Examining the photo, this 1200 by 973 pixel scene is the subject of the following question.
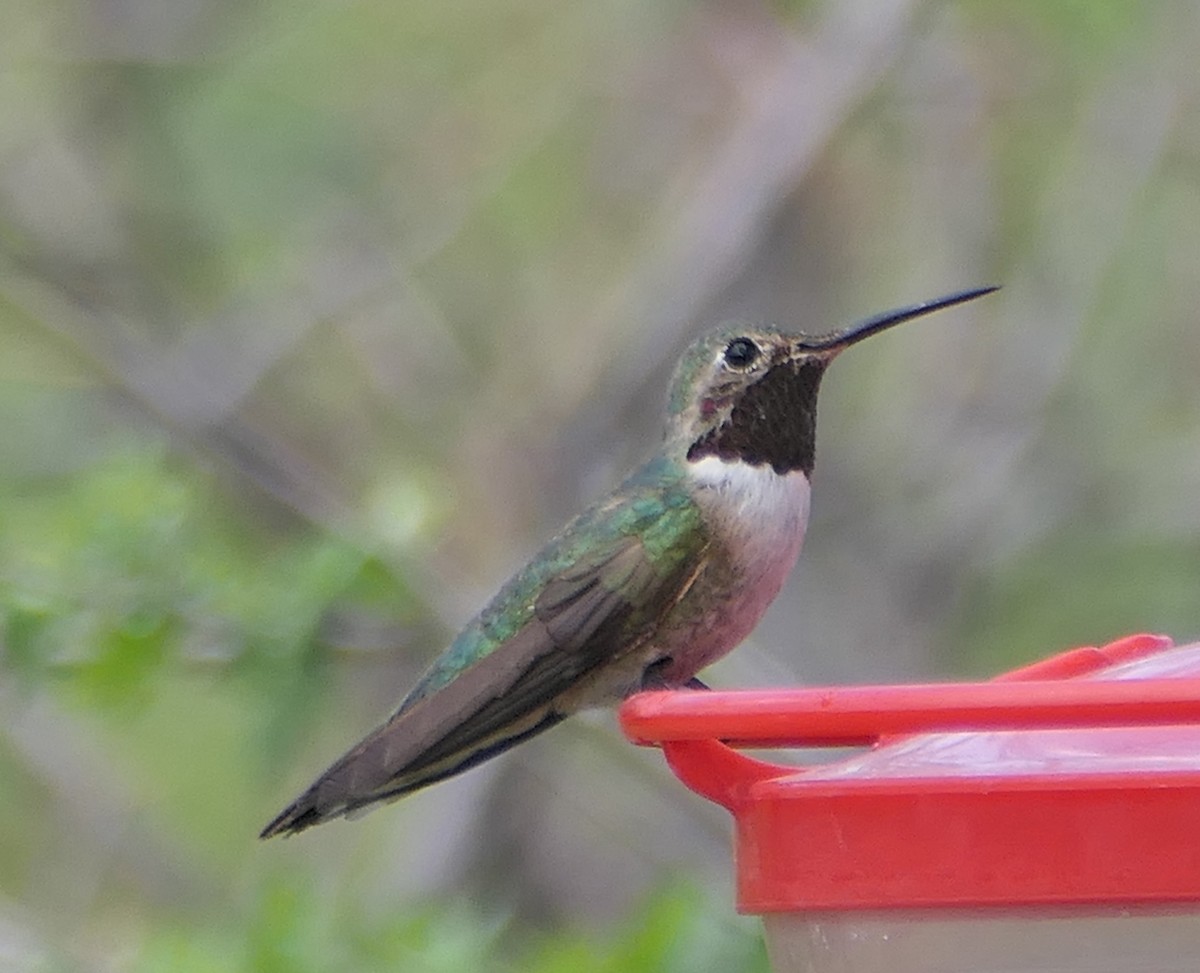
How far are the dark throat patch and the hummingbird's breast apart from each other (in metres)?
0.09

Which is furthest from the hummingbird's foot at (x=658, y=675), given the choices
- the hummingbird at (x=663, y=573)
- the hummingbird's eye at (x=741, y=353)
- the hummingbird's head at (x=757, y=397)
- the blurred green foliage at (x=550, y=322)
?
the blurred green foliage at (x=550, y=322)

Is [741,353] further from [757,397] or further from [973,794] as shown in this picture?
[973,794]

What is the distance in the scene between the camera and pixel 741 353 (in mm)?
4051

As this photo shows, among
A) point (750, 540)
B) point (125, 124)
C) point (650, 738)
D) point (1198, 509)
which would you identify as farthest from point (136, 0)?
point (650, 738)

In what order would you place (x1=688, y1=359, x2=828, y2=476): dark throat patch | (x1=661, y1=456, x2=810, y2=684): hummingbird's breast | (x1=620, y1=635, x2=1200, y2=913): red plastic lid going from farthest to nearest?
(x1=688, y1=359, x2=828, y2=476): dark throat patch → (x1=661, y1=456, x2=810, y2=684): hummingbird's breast → (x1=620, y1=635, x2=1200, y2=913): red plastic lid

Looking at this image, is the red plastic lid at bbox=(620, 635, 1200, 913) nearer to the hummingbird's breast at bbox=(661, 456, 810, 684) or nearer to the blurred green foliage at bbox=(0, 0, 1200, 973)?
the hummingbird's breast at bbox=(661, 456, 810, 684)

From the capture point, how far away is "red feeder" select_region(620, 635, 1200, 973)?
1935 mm

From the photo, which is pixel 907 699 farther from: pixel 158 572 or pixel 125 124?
pixel 125 124

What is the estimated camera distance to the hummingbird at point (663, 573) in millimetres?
3062

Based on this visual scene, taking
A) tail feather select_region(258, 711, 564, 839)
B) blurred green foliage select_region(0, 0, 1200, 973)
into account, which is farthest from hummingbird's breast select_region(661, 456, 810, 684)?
blurred green foliage select_region(0, 0, 1200, 973)

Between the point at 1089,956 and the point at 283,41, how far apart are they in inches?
304

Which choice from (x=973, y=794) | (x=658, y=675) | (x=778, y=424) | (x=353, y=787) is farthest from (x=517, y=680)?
(x=973, y=794)

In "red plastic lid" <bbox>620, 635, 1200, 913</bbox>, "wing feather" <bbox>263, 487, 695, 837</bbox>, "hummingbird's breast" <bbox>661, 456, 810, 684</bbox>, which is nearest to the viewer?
"red plastic lid" <bbox>620, 635, 1200, 913</bbox>

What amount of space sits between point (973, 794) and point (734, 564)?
1.73 m
